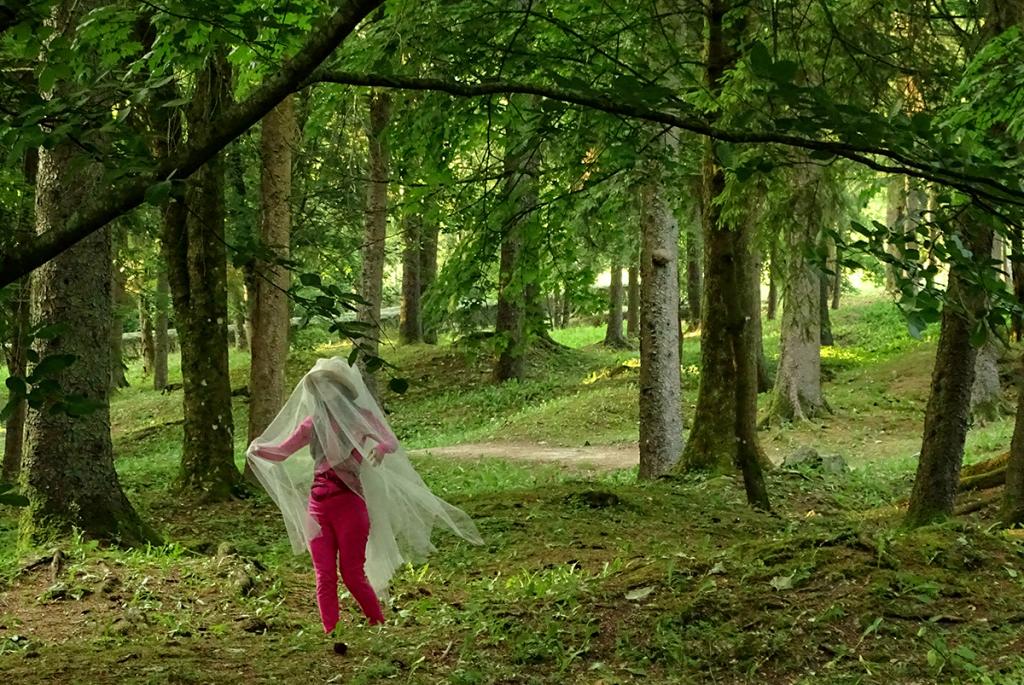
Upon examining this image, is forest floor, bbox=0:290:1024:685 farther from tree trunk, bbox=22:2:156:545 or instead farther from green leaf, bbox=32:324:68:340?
green leaf, bbox=32:324:68:340

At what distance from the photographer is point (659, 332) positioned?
13.4 m

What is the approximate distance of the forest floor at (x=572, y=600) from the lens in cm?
516

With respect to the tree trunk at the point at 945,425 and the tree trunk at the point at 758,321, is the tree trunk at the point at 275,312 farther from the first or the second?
the tree trunk at the point at 945,425

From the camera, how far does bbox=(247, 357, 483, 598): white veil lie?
646 cm

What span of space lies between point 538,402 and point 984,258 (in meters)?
22.1

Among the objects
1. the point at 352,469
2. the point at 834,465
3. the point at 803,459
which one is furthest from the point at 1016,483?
the point at 803,459

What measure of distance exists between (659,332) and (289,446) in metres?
7.58

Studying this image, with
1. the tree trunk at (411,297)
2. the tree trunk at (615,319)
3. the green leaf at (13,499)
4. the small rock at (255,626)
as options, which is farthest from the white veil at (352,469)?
the tree trunk at (615,319)

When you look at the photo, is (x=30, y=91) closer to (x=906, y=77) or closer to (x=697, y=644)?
(x=697, y=644)

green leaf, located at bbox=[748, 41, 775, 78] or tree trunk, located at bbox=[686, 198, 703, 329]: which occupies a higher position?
tree trunk, located at bbox=[686, 198, 703, 329]

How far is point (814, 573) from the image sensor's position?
6.03 metres

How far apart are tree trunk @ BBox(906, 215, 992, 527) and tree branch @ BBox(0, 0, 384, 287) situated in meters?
5.79

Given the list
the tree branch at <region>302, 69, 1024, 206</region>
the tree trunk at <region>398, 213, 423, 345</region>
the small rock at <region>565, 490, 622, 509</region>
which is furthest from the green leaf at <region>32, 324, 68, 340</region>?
the tree trunk at <region>398, 213, 423, 345</region>

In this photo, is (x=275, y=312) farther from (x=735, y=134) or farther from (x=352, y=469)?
(x=735, y=134)
